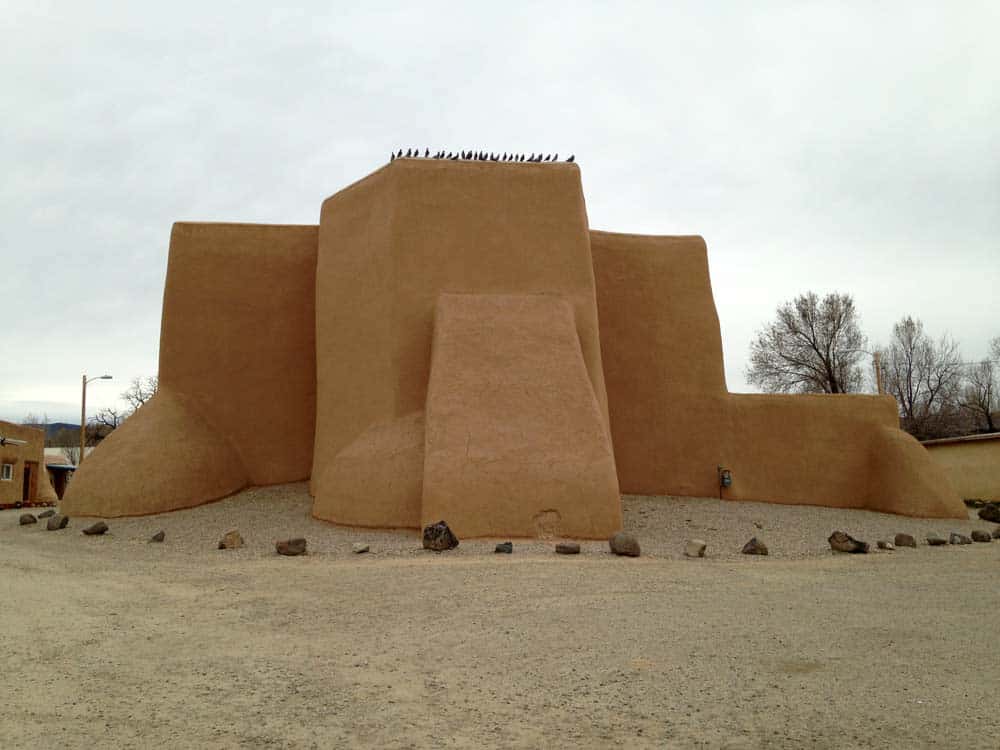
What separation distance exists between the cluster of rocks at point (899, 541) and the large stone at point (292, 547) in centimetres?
660

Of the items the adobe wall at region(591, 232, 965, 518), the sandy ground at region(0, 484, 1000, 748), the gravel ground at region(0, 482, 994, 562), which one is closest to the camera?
the sandy ground at region(0, 484, 1000, 748)

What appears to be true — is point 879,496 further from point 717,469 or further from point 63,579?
point 63,579

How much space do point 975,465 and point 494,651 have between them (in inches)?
718

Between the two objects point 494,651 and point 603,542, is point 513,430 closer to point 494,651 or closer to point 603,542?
point 603,542

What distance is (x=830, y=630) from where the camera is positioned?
205 inches

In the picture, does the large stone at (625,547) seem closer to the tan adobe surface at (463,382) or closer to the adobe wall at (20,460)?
the tan adobe surface at (463,382)

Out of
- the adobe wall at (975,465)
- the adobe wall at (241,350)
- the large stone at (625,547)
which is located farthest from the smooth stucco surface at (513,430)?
the adobe wall at (975,465)

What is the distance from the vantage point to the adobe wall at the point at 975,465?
1812 cm

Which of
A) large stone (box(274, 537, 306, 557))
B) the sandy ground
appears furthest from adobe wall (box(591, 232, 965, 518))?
large stone (box(274, 537, 306, 557))

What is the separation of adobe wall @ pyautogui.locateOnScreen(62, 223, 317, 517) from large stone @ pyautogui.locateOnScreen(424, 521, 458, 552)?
18.5 feet

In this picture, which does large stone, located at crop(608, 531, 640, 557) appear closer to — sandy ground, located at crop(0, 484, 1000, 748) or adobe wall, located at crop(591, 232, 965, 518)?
sandy ground, located at crop(0, 484, 1000, 748)

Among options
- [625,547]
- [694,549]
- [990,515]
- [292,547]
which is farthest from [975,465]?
[292,547]

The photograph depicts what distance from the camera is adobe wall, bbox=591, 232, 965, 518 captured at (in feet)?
45.6

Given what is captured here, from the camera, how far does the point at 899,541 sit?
1041 centimetres
